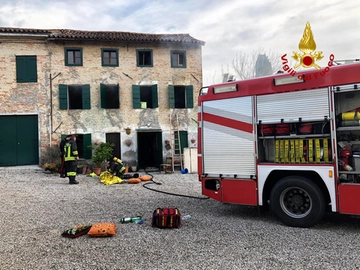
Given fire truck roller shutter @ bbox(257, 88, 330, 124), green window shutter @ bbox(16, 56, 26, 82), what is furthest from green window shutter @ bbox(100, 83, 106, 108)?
fire truck roller shutter @ bbox(257, 88, 330, 124)

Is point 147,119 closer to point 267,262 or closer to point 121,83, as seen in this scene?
point 121,83

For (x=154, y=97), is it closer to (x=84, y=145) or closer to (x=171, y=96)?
(x=171, y=96)

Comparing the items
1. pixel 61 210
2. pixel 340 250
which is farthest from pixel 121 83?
pixel 340 250

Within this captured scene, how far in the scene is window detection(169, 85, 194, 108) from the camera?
19.2 meters

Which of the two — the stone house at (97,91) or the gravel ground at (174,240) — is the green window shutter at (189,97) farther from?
the gravel ground at (174,240)

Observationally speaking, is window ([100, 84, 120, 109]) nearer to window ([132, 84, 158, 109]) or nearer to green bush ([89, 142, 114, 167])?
window ([132, 84, 158, 109])

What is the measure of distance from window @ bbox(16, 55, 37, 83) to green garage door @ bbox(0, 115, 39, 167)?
6.91 ft

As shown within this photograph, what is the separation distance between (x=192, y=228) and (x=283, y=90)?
121 inches

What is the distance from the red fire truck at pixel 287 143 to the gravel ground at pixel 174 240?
0.55 m

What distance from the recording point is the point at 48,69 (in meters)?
18.1

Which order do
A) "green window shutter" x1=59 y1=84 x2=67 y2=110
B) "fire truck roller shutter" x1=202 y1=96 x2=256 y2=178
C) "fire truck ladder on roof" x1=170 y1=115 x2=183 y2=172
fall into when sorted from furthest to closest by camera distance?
1. "fire truck ladder on roof" x1=170 y1=115 x2=183 y2=172
2. "green window shutter" x1=59 y1=84 x2=67 y2=110
3. "fire truck roller shutter" x1=202 y1=96 x2=256 y2=178

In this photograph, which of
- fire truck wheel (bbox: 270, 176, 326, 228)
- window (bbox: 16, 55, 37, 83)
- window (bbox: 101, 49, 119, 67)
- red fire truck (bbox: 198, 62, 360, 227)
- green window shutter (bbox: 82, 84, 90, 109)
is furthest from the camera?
window (bbox: 101, 49, 119, 67)

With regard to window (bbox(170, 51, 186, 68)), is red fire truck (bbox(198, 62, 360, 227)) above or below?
below

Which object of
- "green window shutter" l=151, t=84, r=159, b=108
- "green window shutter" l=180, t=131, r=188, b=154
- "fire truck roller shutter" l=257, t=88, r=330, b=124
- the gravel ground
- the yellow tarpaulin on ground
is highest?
"green window shutter" l=151, t=84, r=159, b=108
